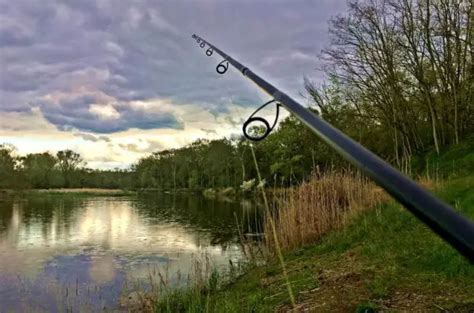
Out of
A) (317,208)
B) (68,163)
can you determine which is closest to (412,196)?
(317,208)

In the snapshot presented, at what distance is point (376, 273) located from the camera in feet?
15.5

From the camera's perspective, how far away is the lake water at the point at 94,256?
7812 mm

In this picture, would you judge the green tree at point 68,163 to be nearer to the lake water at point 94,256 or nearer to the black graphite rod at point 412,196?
the lake water at point 94,256

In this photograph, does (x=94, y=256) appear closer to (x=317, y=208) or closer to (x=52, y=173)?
(x=317, y=208)

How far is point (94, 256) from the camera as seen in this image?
1178 centimetres

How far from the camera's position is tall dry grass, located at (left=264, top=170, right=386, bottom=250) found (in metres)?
8.94

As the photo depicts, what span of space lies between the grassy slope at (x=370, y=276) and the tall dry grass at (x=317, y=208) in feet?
2.05

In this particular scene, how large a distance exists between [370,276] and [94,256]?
880 centimetres

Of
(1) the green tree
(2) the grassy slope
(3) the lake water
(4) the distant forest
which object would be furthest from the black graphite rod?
(1) the green tree

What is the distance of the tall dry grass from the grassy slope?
2.05 ft

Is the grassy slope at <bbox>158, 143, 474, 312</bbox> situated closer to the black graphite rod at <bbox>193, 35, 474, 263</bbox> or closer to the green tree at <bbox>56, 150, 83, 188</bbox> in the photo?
the black graphite rod at <bbox>193, 35, 474, 263</bbox>

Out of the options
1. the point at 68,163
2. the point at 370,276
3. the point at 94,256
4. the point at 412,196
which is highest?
the point at 68,163

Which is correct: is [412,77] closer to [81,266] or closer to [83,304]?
[81,266]

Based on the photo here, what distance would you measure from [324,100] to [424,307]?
21255mm
